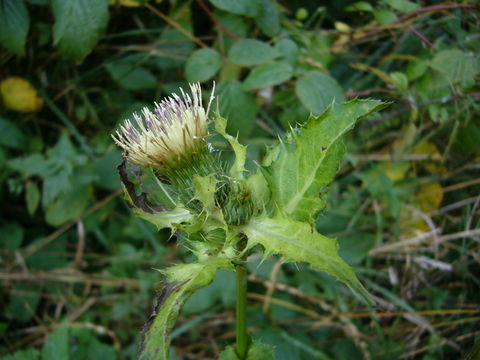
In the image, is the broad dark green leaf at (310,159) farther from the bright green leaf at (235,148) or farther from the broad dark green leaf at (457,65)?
the broad dark green leaf at (457,65)

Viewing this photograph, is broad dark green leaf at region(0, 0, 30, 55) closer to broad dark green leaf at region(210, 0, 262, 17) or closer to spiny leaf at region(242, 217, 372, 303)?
broad dark green leaf at region(210, 0, 262, 17)

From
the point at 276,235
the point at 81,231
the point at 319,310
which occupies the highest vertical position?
the point at 276,235

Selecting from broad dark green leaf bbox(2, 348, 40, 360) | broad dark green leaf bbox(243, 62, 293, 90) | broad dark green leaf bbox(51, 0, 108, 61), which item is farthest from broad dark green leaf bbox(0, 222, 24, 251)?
broad dark green leaf bbox(243, 62, 293, 90)

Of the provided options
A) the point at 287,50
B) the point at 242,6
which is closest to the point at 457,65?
the point at 287,50

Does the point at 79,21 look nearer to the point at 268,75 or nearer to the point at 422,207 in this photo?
the point at 268,75

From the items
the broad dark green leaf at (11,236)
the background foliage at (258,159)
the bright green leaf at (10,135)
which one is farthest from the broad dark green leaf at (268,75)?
the broad dark green leaf at (11,236)

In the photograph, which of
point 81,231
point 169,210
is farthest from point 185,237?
point 81,231

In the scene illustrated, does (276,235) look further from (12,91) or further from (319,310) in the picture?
(12,91)
